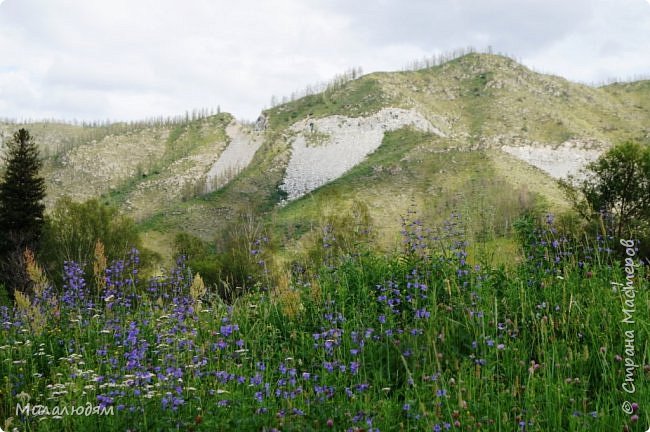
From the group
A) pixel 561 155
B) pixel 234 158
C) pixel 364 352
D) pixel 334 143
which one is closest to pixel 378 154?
pixel 334 143

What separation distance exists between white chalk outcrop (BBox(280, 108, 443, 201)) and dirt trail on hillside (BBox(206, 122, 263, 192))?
798 inches

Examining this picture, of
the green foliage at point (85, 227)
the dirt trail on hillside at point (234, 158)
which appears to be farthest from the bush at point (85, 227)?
the dirt trail on hillside at point (234, 158)

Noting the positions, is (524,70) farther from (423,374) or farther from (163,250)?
(423,374)

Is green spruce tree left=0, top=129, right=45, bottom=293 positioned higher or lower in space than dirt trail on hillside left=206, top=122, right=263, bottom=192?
lower

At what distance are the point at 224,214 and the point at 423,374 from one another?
11940 cm

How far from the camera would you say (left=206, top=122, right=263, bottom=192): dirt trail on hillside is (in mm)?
164375

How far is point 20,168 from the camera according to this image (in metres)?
39.9

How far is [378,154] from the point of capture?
460 ft

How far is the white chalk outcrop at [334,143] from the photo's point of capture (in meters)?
144

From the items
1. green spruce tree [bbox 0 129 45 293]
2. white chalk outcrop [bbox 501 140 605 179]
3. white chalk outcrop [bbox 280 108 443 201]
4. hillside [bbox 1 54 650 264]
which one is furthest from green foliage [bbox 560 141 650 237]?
white chalk outcrop [bbox 280 108 443 201]

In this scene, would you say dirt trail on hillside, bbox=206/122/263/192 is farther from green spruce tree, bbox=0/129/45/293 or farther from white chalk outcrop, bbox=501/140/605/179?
green spruce tree, bbox=0/129/45/293

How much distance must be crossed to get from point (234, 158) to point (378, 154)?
199 ft

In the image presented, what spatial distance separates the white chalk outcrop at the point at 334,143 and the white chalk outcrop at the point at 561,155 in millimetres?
25019

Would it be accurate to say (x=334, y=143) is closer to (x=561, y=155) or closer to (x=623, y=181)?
(x=561, y=155)
